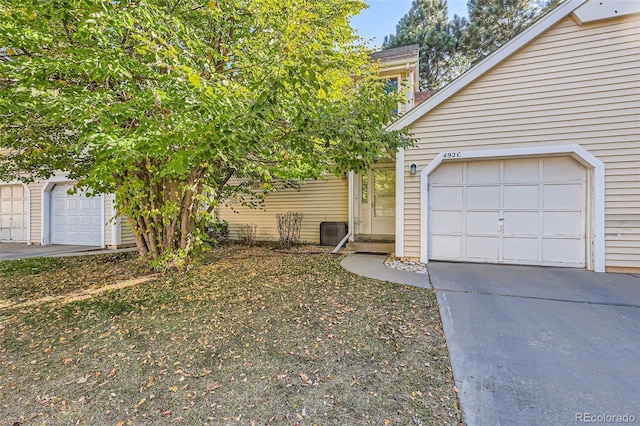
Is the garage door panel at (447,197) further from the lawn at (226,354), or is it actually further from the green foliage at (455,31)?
the green foliage at (455,31)

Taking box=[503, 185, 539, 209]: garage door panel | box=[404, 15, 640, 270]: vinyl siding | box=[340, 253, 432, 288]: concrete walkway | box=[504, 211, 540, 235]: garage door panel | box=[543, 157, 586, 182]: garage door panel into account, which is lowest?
box=[340, 253, 432, 288]: concrete walkway

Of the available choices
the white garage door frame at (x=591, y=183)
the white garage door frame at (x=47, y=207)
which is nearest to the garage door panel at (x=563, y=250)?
the white garage door frame at (x=591, y=183)

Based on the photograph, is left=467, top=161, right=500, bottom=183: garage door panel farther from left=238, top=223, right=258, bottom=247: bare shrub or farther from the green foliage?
the green foliage

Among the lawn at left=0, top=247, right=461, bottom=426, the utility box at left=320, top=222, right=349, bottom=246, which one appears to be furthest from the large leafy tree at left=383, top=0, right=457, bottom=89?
the lawn at left=0, top=247, right=461, bottom=426

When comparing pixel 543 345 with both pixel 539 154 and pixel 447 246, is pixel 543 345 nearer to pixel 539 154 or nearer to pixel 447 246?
pixel 447 246

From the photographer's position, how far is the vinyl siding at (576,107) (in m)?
5.12

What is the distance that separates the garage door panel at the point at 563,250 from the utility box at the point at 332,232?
4722 millimetres

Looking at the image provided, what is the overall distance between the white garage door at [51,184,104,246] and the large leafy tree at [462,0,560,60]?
2033 centimetres

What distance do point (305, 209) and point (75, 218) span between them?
26.4 feet

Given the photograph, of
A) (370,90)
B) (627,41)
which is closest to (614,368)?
(370,90)

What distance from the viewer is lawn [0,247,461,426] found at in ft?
6.51

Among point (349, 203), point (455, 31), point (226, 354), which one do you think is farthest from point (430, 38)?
point (226, 354)

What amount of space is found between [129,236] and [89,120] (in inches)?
299

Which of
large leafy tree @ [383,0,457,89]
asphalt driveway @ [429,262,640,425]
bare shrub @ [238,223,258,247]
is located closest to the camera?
asphalt driveway @ [429,262,640,425]
